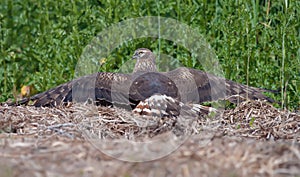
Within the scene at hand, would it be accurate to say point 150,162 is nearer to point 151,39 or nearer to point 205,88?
point 205,88

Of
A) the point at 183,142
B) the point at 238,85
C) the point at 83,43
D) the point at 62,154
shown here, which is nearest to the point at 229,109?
the point at 238,85

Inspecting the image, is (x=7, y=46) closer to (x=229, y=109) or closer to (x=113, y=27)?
(x=113, y=27)

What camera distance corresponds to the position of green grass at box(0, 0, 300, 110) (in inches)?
319

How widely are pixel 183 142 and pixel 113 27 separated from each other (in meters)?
4.77

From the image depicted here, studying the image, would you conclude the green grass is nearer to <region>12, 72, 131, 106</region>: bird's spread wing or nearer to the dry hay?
<region>12, 72, 131, 106</region>: bird's spread wing

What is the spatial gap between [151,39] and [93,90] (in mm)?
1840

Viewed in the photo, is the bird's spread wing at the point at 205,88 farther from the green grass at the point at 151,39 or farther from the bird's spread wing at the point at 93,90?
the bird's spread wing at the point at 93,90

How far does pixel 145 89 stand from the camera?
24.3 ft

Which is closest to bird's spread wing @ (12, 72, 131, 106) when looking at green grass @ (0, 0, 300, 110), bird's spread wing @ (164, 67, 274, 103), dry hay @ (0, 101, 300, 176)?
bird's spread wing @ (164, 67, 274, 103)

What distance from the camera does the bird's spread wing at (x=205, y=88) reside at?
772 cm

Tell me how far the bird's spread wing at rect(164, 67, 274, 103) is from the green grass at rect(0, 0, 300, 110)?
0.30m

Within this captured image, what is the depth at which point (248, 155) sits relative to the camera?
4.00 m

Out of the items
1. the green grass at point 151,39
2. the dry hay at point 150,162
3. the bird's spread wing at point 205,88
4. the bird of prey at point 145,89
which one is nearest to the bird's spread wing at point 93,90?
the bird of prey at point 145,89

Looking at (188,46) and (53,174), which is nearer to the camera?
(53,174)
